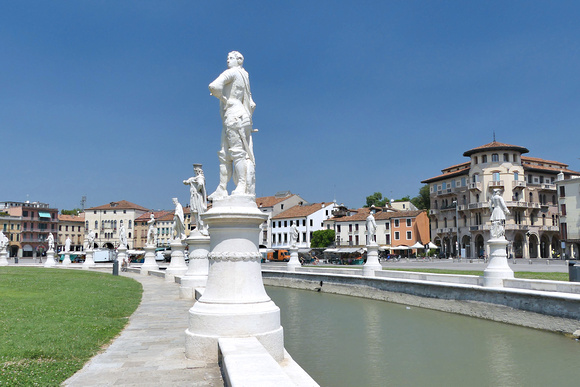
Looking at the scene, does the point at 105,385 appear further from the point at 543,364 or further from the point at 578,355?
the point at 578,355

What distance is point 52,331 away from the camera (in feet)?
25.8

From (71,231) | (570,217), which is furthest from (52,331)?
(71,231)

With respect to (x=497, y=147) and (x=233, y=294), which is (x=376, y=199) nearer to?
(x=497, y=147)

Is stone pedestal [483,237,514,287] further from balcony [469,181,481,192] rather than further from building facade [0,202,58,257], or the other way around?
building facade [0,202,58,257]

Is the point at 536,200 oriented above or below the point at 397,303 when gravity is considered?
above

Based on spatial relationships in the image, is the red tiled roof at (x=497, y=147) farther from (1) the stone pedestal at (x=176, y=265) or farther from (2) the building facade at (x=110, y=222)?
(2) the building facade at (x=110, y=222)

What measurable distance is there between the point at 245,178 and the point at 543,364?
7.81 meters

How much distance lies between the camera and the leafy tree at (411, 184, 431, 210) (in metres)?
91.1

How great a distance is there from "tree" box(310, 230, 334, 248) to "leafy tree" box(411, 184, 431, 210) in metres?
21.7

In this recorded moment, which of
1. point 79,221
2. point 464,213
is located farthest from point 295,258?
point 79,221

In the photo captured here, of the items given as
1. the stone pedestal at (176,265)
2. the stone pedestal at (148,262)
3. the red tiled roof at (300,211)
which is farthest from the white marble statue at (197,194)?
the red tiled roof at (300,211)

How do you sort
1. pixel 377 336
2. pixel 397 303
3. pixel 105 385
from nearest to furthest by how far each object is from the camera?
pixel 105 385 → pixel 377 336 → pixel 397 303

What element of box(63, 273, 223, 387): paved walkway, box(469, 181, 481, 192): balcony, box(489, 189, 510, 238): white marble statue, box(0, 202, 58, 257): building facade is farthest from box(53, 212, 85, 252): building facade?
box(63, 273, 223, 387): paved walkway

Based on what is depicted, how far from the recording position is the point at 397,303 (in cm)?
2094
